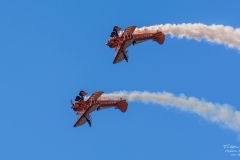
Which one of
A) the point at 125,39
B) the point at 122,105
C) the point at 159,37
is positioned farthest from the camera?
the point at 122,105

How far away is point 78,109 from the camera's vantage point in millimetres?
163500

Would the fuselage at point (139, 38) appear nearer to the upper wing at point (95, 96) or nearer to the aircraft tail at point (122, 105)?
the upper wing at point (95, 96)

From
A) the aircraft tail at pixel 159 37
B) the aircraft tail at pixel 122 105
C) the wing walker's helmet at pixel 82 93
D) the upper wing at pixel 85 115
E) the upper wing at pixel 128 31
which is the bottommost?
the upper wing at pixel 85 115

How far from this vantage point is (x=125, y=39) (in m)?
161

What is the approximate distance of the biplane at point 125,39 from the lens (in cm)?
16125

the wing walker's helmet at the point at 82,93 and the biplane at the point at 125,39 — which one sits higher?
the biplane at the point at 125,39

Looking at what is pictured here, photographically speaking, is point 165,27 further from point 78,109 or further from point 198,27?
point 78,109

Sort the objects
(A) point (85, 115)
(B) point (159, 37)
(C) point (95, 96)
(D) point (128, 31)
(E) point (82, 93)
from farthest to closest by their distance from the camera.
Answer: (E) point (82, 93) < (A) point (85, 115) < (B) point (159, 37) < (C) point (95, 96) < (D) point (128, 31)

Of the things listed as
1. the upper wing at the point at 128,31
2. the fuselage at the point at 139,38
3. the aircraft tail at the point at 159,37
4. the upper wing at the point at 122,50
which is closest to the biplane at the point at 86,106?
the upper wing at the point at 122,50

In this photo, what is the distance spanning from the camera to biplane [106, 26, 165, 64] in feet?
529

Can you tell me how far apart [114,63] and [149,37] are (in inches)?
256

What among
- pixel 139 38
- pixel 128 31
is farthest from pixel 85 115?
pixel 128 31

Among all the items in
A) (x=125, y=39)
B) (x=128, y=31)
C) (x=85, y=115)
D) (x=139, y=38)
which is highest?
(x=139, y=38)

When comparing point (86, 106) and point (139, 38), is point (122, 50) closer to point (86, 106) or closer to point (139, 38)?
point (139, 38)
